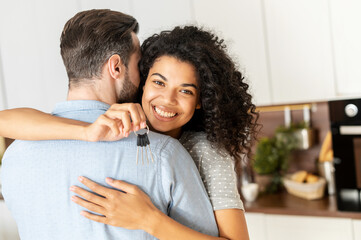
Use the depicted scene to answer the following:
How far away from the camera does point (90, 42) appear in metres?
1.11

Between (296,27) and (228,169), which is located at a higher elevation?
(296,27)

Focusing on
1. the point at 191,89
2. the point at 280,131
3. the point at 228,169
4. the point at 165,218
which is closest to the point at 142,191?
the point at 165,218

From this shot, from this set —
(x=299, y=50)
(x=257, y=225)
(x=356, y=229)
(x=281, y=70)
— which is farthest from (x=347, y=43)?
(x=257, y=225)

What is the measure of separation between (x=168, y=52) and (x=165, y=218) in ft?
1.95

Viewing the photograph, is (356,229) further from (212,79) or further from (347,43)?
(212,79)

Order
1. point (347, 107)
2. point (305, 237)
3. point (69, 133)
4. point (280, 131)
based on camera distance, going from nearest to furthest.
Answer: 1. point (69, 133)
2. point (347, 107)
3. point (305, 237)
4. point (280, 131)

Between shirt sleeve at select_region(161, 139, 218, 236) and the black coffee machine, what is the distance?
140 cm

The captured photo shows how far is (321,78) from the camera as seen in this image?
2451 millimetres

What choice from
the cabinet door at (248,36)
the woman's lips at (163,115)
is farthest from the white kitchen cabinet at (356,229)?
the woman's lips at (163,115)

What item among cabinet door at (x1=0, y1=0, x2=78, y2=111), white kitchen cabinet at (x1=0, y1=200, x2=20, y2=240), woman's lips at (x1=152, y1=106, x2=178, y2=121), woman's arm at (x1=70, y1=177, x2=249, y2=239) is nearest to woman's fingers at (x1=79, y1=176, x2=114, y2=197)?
woman's arm at (x1=70, y1=177, x2=249, y2=239)

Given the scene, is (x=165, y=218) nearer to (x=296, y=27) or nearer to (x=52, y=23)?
(x=296, y=27)

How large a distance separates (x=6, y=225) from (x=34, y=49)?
58.6 inches

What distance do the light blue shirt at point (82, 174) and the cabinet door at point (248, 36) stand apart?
5.50 ft

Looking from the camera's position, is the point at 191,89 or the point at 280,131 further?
the point at 280,131
